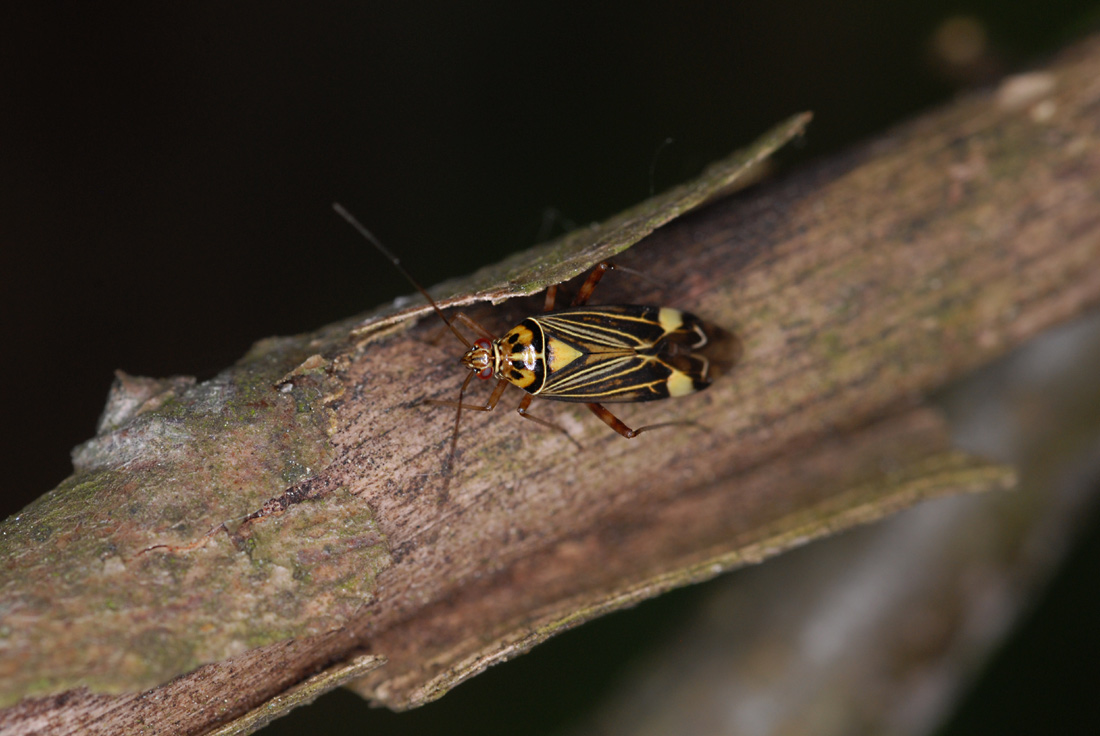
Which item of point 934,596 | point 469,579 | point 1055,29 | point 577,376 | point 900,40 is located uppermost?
point 900,40

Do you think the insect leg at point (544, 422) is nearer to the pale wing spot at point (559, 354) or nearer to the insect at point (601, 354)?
the insect at point (601, 354)

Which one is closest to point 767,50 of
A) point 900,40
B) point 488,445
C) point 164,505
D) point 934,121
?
point 900,40

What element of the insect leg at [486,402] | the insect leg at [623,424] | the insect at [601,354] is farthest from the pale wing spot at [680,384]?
the insect leg at [486,402]

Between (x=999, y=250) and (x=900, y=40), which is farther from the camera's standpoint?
(x=900, y=40)

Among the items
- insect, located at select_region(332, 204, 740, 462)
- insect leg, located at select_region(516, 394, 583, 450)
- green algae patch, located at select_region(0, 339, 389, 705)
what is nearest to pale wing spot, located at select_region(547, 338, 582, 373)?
insect, located at select_region(332, 204, 740, 462)

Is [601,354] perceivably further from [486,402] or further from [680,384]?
[486,402]

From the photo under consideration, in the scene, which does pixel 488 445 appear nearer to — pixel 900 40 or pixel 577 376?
pixel 577 376
